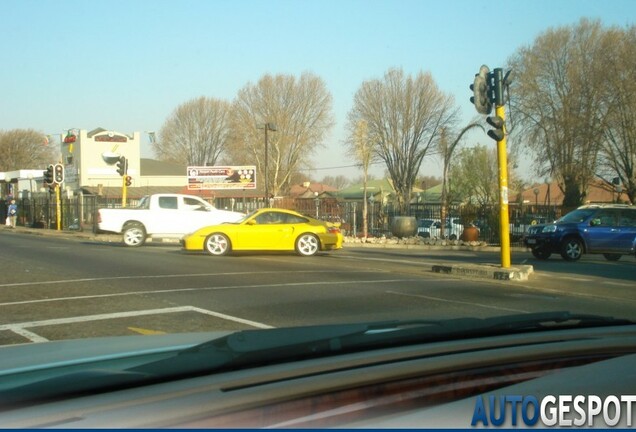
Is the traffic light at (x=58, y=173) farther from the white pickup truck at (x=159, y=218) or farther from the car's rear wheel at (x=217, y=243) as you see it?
the car's rear wheel at (x=217, y=243)

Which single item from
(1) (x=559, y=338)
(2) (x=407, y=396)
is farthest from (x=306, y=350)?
(1) (x=559, y=338)

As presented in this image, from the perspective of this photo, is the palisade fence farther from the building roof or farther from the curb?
the building roof

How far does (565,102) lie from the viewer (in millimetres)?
38344

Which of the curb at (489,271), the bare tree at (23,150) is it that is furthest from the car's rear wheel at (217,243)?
the bare tree at (23,150)

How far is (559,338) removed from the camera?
307 centimetres

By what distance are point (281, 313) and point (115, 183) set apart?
182 feet

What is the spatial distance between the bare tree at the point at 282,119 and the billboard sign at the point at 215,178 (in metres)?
9.54

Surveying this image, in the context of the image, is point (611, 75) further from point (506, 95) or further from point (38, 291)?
point (38, 291)

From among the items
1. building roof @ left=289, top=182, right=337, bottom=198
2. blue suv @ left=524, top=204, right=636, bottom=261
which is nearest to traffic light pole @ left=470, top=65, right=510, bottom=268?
blue suv @ left=524, top=204, right=636, bottom=261

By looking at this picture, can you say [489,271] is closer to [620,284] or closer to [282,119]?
[620,284]

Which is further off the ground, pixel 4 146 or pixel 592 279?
pixel 4 146

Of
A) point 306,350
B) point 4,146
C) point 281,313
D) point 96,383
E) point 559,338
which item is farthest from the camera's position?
point 4,146

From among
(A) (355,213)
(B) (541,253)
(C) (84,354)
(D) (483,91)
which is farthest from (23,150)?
(C) (84,354)

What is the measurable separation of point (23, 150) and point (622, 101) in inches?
2824
